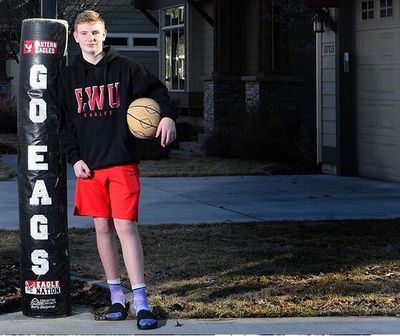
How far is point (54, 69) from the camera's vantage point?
662cm

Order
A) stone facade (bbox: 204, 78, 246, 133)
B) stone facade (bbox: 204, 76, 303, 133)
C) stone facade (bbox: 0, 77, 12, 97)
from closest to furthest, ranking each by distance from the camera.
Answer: stone facade (bbox: 204, 76, 303, 133) → stone facade (bbox: 204, 78, 246, 133) → stone facade (bbox: 0, 77, 12, 97)

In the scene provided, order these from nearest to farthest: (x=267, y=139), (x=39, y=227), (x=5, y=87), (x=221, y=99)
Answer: (x=39, y=227), (x=267, y=139), (x=221, y=99), (x=5, y=87)

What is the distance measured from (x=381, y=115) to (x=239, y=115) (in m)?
4.94

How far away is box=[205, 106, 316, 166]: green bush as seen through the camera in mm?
17672

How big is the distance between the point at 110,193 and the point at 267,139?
472 inches

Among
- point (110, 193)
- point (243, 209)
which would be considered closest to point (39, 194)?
point (110, 193)

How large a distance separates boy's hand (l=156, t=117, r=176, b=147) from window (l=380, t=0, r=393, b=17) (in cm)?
920

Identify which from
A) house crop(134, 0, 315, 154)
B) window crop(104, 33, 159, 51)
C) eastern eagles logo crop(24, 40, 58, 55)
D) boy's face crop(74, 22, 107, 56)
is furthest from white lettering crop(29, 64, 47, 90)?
window crop(104, 33, 159, 51)

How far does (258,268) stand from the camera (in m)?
8.33

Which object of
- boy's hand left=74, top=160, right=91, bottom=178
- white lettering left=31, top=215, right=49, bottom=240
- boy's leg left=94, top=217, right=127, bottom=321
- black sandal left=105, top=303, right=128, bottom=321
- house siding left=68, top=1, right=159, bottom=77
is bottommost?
black sandal left=105, top=303, right=128, bottom=321

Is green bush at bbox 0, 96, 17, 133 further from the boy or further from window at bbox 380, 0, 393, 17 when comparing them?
the boy

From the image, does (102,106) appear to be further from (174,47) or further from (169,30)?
(169,30)

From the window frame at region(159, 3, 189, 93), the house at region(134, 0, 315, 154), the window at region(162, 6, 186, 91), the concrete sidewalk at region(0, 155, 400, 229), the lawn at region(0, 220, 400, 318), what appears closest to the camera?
the lawn at region(0, 220, 400, 318)

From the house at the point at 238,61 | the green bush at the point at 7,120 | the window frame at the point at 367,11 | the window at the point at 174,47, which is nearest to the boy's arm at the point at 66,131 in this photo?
the window frame at the point at 367,11
